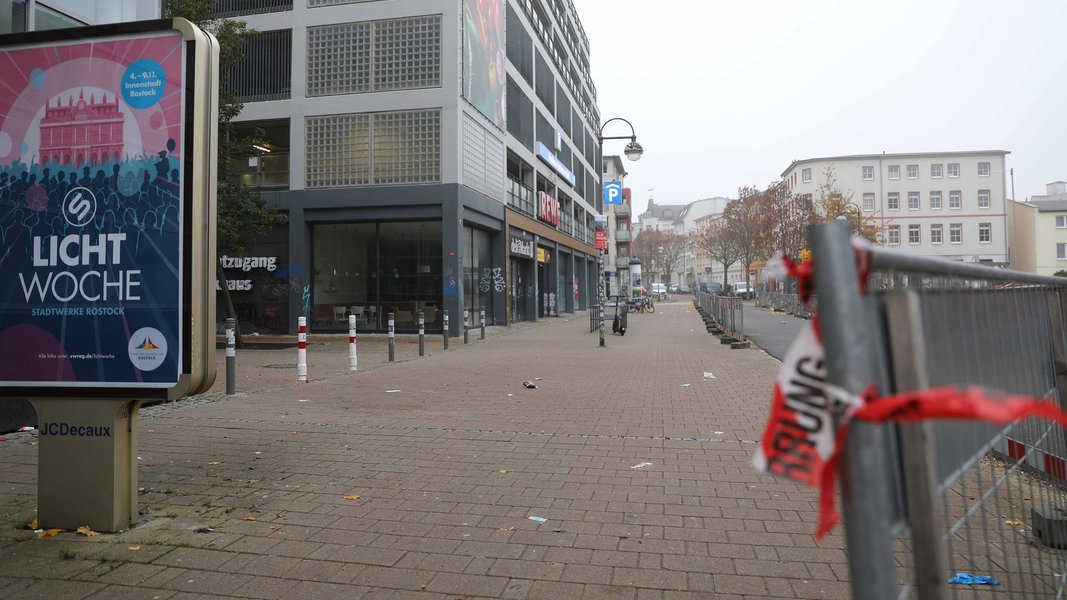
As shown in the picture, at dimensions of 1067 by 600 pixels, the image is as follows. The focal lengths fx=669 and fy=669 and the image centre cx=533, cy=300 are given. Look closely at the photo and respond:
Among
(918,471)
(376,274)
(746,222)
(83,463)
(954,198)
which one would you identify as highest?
(954,198)

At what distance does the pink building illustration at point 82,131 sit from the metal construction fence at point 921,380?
159 inches

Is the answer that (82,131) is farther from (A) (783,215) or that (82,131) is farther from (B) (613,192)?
(B) (613,192)

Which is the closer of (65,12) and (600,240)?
(65,12)

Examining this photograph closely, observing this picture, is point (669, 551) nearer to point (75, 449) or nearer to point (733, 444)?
point (733, 444)

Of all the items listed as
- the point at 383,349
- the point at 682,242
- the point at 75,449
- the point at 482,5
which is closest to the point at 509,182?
the point at 482,5

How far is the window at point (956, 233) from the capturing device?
249 feet

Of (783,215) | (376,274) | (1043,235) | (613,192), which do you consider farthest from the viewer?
(1043,235)

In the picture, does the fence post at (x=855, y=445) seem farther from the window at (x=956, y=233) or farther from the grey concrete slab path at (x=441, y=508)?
the window at (x=956, y=233)

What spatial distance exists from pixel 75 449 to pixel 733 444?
491 cm

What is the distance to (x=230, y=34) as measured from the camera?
55.9 ft

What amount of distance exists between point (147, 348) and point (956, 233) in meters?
88.4

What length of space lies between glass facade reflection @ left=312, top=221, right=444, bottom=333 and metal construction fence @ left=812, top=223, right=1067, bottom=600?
2052 cm

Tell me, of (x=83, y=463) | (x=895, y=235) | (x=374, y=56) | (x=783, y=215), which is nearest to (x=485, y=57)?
(x=374, y=56)

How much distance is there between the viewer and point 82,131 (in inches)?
152
